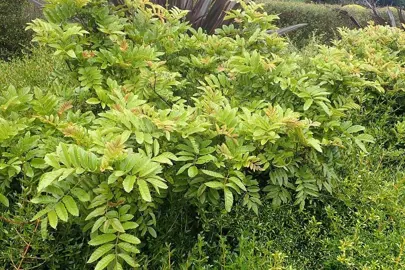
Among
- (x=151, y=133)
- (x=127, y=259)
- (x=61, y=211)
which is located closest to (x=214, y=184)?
(x=151, y=133)

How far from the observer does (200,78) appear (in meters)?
2.63

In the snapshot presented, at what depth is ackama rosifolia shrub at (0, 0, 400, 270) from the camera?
154 cm

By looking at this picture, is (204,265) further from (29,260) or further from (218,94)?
(218,94)

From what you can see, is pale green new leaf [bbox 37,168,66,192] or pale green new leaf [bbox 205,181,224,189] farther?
pale green new leaf [bbox 205,181,224,189]

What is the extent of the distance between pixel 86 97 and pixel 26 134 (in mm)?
569

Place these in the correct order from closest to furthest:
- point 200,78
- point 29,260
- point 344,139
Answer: point 29,260 < point 344,139 < point 200,78

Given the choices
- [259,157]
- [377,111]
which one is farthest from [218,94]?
[377,111]

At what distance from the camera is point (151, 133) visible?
1.74m

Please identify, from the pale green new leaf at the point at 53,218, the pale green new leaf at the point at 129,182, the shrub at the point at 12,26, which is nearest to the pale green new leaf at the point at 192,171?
the pale green new leaf at the point at 129,182

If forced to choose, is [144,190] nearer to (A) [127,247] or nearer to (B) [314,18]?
(A) [127,247]

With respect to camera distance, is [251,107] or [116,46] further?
[116,46]

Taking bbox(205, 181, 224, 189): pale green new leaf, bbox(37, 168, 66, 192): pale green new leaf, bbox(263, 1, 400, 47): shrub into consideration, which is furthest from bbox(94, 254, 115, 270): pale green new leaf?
bbox(263, 1, 400, 47): shrub

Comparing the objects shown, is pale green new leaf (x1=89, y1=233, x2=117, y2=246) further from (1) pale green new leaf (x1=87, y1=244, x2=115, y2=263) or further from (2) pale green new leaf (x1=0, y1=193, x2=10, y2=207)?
(2) pale green new leaf (x1=0, y1=193, x2=10, y2=207)

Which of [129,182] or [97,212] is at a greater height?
[129,182]
